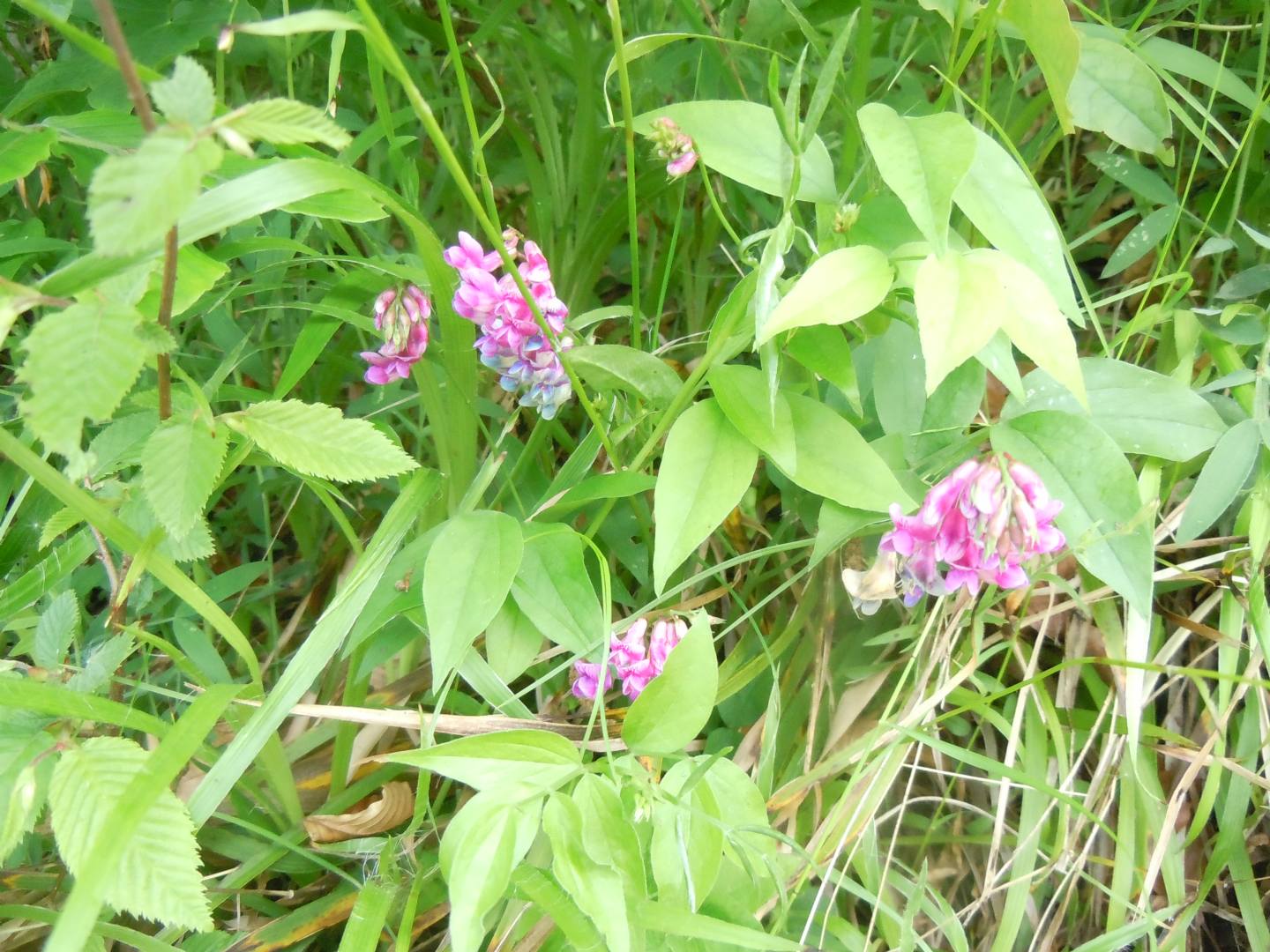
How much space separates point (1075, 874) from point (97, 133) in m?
1.38

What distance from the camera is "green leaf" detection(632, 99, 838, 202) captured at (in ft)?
3.09

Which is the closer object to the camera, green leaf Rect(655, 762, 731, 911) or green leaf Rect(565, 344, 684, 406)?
green leaf Rect(655, 762, 731, 911)

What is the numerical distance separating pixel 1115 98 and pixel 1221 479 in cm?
47

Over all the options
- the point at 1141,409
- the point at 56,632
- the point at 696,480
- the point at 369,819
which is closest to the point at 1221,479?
the point at 1141,409

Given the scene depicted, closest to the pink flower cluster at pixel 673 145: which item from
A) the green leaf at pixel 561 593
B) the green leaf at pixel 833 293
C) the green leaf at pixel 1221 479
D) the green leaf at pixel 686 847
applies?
the green leaf at pixel 833 293

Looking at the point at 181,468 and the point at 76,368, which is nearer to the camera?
the point at 76,368

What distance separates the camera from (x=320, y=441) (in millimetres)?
819

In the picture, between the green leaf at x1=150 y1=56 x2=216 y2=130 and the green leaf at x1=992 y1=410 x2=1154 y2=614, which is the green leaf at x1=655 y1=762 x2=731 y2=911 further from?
the green leaf at x1=150 y1=56 x2=216 y2=130

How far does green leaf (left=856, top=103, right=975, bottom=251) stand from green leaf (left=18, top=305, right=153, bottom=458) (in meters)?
0.59

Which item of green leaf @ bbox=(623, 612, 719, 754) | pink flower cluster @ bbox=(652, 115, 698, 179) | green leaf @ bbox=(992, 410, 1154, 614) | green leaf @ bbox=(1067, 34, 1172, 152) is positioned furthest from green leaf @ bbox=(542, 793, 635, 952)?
green leaf @ bbox=(1067, 34, 1172, 152)

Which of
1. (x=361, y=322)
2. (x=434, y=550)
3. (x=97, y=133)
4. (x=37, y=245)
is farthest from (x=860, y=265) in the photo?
(x=37, y=245)

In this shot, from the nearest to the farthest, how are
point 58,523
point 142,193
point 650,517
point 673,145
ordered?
1. point 142,193
2. point 58,523
3. point 673,145
4. point 650,517

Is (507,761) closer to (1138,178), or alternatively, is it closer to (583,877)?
(583,877)

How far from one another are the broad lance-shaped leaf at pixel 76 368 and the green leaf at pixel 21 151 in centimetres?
41
